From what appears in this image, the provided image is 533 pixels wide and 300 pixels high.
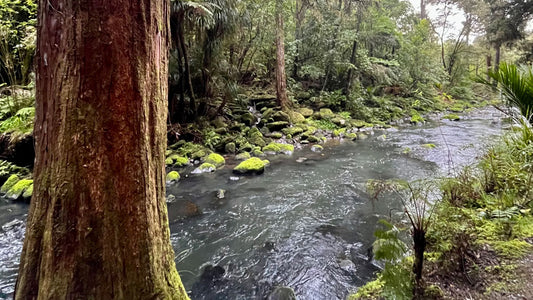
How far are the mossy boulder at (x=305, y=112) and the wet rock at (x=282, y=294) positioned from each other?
34.1 ft

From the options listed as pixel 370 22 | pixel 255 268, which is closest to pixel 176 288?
pixel 255 268

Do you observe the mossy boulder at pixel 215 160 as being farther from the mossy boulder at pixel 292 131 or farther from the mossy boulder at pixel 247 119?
the mossy boulder at pixel 292 131

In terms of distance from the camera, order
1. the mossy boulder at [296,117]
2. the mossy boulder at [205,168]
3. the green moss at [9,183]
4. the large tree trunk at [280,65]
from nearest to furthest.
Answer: the green moss at [9,183] < the mossy boulder at [205,168] < the large tree trunk at [280,65] < the mossy boulder at [296,117]

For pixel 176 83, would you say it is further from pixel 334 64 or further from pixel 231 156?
pixel 334 64

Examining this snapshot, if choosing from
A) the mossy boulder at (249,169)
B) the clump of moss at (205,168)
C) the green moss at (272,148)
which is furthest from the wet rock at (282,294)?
the green moss at (272,148)

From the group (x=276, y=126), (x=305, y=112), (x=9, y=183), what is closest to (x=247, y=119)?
(x=276, y=126)

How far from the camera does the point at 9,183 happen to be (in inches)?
215

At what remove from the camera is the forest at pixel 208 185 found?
1236 mm

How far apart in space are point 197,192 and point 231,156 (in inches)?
106

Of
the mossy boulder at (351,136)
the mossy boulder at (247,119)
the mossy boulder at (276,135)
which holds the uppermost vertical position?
the mossy boulder at (247,119)

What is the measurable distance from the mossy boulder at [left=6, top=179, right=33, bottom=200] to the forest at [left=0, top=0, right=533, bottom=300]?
0.04 meters

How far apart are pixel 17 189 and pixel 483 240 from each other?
22.8 ft

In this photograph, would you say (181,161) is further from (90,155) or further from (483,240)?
(483,240)

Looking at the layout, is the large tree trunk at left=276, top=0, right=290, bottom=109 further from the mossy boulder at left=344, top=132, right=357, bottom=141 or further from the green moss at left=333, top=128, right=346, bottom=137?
the mossy boulder at left=344, top=132, right=357, bottom=141
